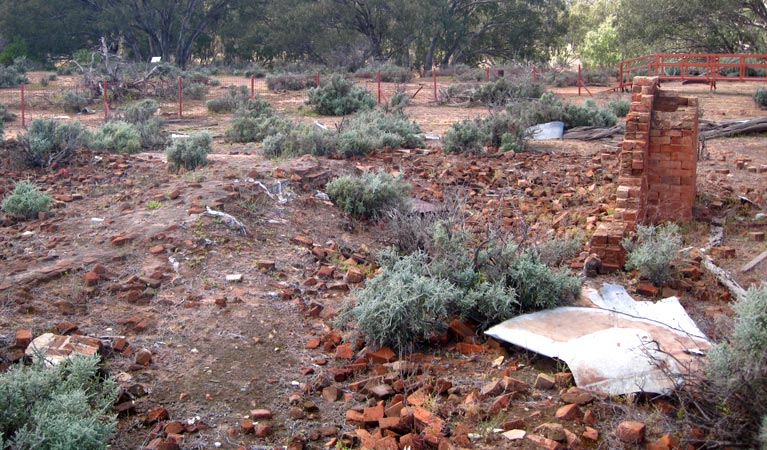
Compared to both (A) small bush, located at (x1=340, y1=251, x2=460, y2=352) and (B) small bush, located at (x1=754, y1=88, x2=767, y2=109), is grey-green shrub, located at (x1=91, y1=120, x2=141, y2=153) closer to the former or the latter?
(A) small bush, located at (x1=340, y1=251, x2=460, y2=352)

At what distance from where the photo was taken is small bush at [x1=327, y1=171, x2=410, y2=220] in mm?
9039

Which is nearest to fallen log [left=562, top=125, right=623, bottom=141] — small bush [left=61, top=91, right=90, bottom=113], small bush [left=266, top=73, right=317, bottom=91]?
small bush [left=61, top=91, right=90, bottom=113]

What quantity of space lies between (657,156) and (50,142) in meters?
8.93

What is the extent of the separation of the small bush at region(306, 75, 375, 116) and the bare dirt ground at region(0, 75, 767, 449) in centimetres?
808

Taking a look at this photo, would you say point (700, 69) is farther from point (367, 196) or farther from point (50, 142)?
point (50, 142)

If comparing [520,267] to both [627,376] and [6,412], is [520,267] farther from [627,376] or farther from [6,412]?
[6,412]

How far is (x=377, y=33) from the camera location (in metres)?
38.8

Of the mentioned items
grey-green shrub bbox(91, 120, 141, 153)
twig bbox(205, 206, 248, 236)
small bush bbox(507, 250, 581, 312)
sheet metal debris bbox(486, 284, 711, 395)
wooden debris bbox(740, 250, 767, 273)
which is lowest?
sheet metal debris bbox(486, 284, 711, 395)

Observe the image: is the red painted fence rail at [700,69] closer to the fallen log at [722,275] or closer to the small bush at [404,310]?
the fallen log at [722,275]

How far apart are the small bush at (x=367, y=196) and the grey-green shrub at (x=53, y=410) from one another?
16.1ft

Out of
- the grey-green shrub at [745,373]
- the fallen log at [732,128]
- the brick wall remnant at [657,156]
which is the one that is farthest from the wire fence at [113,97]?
the grey-green shrub at [745,373]

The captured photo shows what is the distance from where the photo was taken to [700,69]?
99.3ft

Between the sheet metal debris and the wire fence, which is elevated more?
the wire fence

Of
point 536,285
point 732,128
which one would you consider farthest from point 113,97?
point 536,285
